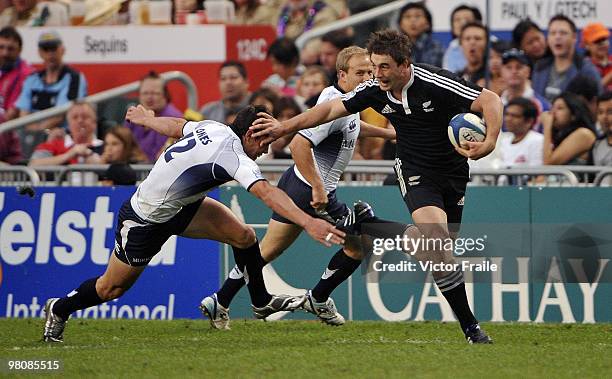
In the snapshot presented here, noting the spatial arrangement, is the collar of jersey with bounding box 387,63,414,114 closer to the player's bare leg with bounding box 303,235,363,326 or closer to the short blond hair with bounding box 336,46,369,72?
the short blond hair with bounding box 336,46,369,72

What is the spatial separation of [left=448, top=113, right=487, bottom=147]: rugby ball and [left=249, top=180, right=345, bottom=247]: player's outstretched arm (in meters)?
1.52

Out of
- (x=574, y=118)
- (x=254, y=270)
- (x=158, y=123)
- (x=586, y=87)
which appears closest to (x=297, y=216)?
(x=254, y=270)

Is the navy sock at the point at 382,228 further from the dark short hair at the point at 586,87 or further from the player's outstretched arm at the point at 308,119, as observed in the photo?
the dark short hair at the point at 586,87

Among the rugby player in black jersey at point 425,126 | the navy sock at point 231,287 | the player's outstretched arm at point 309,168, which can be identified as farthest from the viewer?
the navy sock at point 231,287

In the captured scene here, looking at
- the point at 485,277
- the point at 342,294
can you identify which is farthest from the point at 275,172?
the point at 485,277

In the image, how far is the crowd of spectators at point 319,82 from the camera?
1454 cm

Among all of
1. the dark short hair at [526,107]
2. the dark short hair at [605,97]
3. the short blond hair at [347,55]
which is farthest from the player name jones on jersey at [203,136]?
the dark short hair at [605,97]

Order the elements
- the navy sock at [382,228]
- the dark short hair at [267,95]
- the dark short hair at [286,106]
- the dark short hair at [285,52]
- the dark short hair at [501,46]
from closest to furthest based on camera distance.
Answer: the navy sock at [382,228] < the dark short hair at [286,106] < the dark short hair at [267,95] < the dark short hair at [501,46] < the dark short hair at [285,52]

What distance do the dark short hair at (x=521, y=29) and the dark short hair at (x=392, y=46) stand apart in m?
5.76

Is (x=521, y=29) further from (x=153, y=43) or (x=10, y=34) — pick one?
(x=10, y=34)

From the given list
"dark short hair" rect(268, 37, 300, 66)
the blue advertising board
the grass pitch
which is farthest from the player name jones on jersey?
"dark short hair" rect(268, 37, 300, 66)

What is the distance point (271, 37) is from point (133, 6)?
2167mm

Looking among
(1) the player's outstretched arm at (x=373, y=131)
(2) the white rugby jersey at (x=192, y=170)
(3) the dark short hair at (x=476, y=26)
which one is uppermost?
(3) the dark short hair at (x=476, y=26)

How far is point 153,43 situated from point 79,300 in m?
7.21
